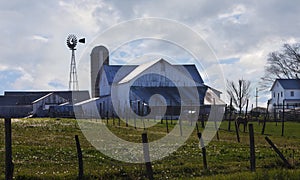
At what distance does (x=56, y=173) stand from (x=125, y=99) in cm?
5909

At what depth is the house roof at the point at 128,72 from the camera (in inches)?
3029

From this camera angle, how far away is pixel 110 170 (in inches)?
561

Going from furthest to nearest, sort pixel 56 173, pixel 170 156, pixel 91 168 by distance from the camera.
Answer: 1. pixel 170 156
2. pixel 91 168
3. pixel 56 173

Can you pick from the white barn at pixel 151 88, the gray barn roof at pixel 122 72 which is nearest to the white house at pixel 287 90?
the gray barn roof at pixel 122 72

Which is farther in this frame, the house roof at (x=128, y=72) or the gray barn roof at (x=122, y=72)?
the gray barn roof at (x=122, y=72)

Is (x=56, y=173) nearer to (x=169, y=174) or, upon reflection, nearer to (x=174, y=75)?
(x=169, y=174)

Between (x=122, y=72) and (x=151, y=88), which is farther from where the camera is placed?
(x=122, y=72)

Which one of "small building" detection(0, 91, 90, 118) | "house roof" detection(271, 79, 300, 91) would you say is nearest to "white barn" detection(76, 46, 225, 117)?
"small building" detection(0, 91, 90, 118)

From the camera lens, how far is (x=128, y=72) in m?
80.6

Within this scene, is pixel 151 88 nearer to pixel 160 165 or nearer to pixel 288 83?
pixel 288 83

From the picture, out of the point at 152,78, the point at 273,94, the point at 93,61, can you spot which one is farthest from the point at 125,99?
the point at 273,94

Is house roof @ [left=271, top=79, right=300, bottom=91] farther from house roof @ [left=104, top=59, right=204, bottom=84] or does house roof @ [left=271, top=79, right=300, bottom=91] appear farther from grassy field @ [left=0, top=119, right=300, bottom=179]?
grassy field @ [left=0, top=119, right=300, bottom=179]

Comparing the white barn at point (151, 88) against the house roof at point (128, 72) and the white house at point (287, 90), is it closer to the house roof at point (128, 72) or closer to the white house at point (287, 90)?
the house roof at point (128, 72)

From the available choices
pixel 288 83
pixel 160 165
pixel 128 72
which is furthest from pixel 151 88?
pixel 160 165
